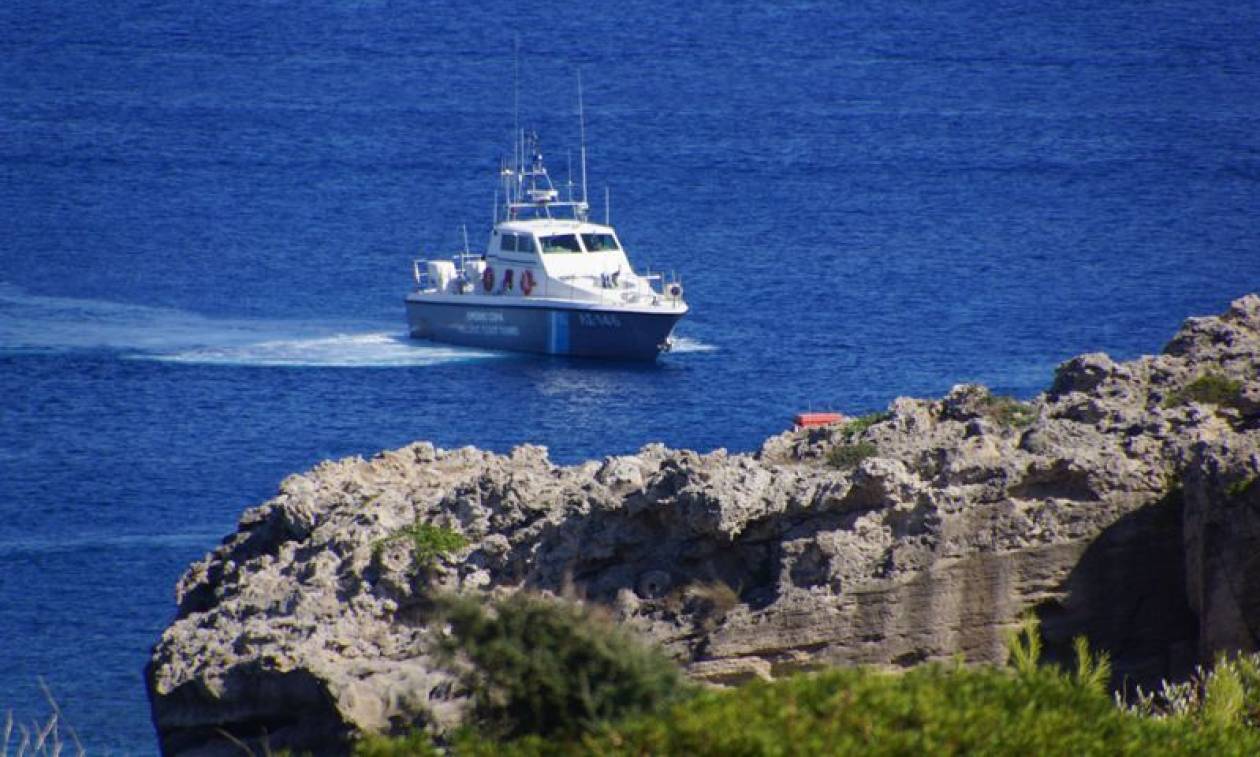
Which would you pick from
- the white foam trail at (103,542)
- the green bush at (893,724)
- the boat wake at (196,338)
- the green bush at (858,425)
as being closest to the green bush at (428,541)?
the green bush at (858,425)

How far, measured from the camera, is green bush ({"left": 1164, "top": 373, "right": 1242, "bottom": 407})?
16953mm

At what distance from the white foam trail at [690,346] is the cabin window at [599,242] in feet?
10.6

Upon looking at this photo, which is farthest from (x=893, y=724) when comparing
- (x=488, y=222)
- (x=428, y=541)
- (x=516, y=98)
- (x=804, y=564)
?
(x=516, y=98)

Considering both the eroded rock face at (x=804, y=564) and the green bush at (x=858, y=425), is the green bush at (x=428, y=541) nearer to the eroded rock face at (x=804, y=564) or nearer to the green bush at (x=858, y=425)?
the eroded rock face at (x=804, y=564)

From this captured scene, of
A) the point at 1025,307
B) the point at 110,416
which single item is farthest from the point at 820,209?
the point at 110,416

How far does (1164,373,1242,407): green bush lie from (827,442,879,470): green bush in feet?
7.99

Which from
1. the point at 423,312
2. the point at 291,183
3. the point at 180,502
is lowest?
the point at 180,502

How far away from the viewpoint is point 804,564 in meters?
14.8

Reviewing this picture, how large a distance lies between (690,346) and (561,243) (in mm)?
4652

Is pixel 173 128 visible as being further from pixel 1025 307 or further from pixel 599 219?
pixel 1025 307

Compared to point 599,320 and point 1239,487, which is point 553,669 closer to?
point 1239,487

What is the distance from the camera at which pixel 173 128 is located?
104125mm

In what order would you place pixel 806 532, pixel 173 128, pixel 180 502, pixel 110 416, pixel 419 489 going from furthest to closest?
pixel 173 128 → pixel 110 416 → pixel 180 502 → pixel 419 489 → pixel 806 532

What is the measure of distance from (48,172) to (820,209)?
3267 centimetres
